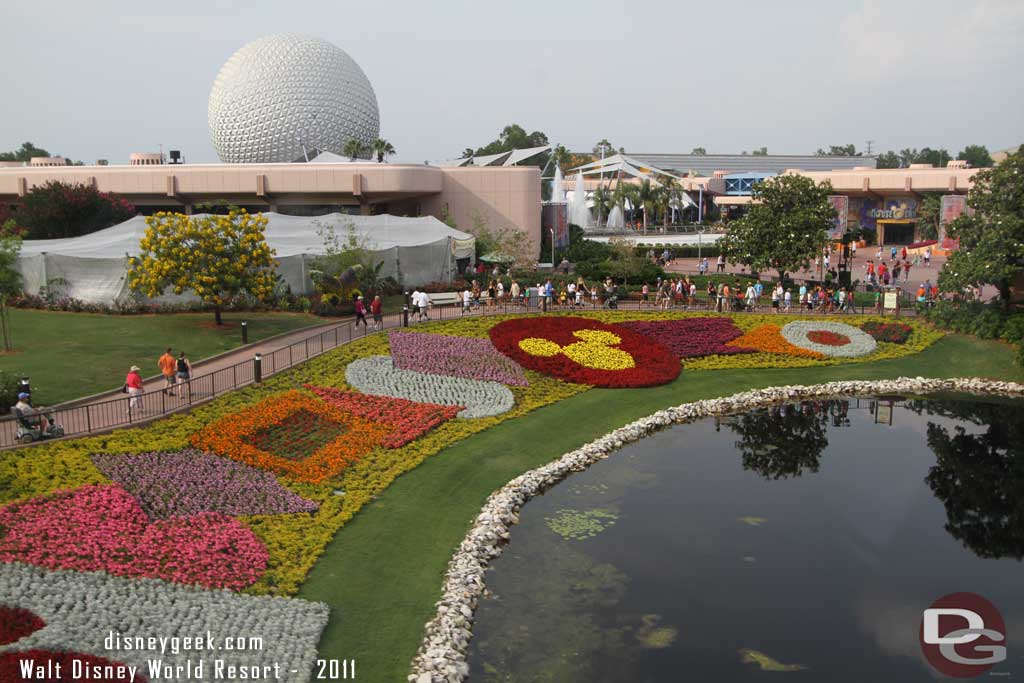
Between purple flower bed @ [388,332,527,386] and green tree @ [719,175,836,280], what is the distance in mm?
17441

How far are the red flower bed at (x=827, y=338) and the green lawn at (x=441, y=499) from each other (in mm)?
2022

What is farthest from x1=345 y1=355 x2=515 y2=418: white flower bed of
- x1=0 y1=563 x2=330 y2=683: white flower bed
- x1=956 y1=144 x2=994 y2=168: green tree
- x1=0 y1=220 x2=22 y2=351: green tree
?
x1=956 y1=144 x2=994 y2=168: green tree

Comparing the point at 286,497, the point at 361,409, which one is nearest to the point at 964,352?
the point at 361,409

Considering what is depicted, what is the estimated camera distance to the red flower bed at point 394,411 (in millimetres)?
24906

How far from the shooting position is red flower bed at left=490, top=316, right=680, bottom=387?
3120cm

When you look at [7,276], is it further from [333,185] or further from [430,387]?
[333,185]

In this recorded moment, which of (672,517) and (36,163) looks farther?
(36,163)

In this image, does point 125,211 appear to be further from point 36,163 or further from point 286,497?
point 286,497

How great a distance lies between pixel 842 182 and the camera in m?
76.2

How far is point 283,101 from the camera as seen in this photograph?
2411 inches

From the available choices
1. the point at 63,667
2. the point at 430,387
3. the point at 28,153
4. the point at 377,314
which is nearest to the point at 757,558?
the point at 63,667

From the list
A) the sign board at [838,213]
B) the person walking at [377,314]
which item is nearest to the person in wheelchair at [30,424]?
the person walking at [377,314]

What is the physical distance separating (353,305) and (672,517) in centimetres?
2141
